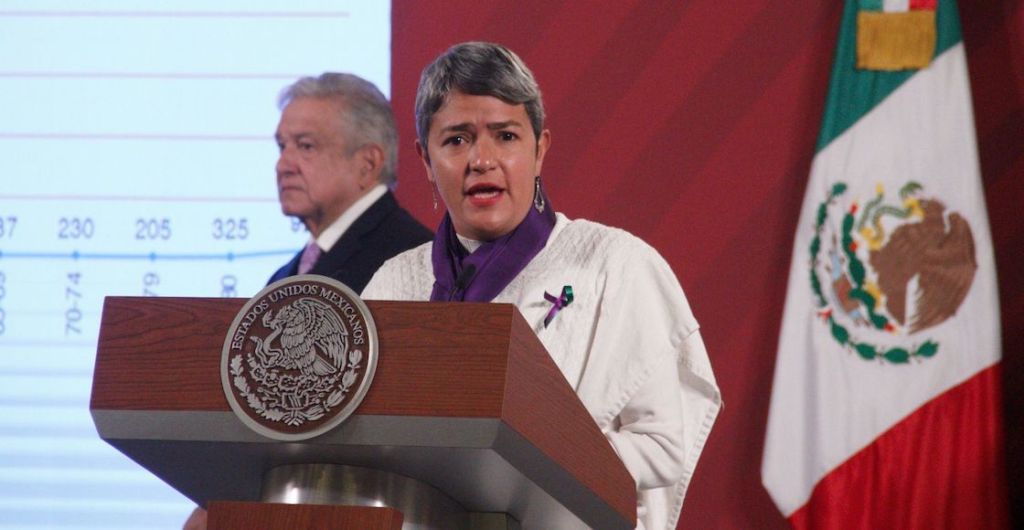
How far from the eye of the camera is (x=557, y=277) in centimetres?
193

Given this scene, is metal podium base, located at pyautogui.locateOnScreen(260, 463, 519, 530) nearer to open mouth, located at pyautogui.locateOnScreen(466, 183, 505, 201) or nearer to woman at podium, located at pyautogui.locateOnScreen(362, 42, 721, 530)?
woman at podium, located at pyautogui.locateOnScreen(362, 42, 721, 530)

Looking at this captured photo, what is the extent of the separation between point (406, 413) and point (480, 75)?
823mm

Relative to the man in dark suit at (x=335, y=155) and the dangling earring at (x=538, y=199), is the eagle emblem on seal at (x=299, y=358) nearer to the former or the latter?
the dangling earring at (x=538, y=199)

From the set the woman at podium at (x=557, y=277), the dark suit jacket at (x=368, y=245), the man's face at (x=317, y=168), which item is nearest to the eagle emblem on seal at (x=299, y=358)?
the woman at podium at (x=557, y=277)

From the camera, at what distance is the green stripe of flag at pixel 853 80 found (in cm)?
354

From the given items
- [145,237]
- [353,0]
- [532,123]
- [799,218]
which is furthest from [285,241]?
[532,123]

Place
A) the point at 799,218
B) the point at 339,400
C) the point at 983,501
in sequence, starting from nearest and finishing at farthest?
the point at 339,400 → the point at 983,501 → the point at 799,218

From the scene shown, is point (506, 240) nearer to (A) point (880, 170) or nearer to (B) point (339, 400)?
(B) point (339, 400)

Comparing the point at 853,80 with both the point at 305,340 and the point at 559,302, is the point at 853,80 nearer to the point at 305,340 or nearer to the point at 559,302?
the point at 559,302

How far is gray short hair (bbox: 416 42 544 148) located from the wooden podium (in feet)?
2.17

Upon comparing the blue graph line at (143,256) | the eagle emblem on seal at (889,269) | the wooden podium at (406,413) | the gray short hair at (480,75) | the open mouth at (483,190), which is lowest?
the wooden podium at (406,413)

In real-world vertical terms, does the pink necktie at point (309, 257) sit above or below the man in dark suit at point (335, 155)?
below

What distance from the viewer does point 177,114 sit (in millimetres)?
3773

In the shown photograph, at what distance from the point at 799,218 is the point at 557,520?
2258 mm
